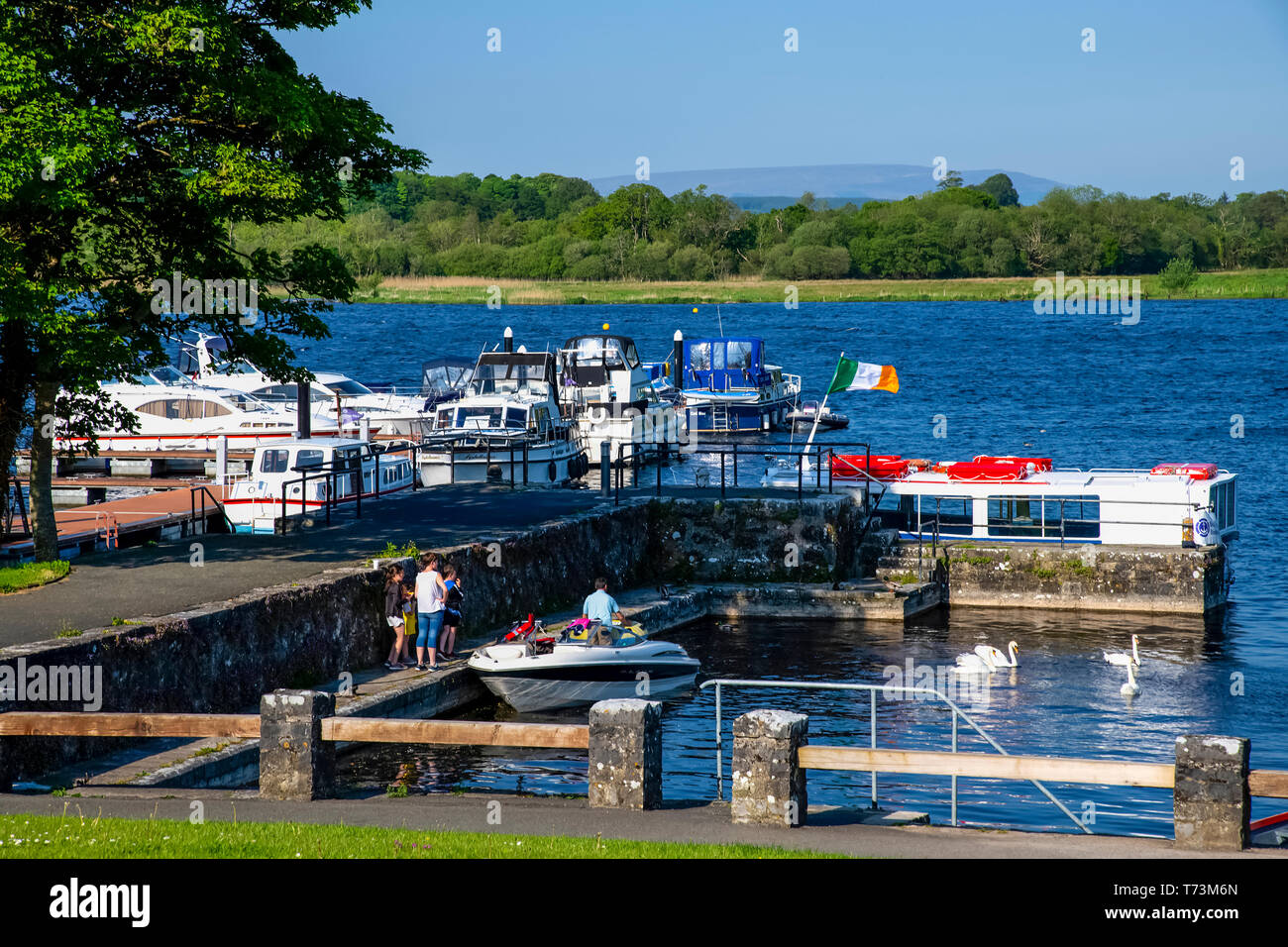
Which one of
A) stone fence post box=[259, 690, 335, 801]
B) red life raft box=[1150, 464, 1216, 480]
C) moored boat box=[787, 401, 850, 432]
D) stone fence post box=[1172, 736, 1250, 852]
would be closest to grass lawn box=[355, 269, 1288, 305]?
moored boat box=[787, 401, 850, 432]

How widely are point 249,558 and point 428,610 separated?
Result: 3.18m

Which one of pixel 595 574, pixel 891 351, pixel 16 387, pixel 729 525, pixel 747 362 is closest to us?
pixel 16 387

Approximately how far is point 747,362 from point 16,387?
45.6m

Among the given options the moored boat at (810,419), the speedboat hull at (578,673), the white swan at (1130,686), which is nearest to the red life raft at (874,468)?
the white swan at (1130,686)

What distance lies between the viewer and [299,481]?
27.6 metres

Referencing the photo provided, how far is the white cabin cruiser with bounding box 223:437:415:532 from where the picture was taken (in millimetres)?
27828

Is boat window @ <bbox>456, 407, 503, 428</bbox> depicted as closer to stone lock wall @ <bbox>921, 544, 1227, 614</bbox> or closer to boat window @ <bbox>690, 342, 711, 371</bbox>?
stone lock wall @ <bbox>921, 544, 1227, 614</bbox>

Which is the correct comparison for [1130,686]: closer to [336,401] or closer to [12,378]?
[12,378]

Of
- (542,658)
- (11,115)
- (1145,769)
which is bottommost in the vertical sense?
(542,658)

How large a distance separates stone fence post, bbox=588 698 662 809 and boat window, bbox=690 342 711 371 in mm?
52320

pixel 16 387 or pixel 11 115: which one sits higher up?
pixel 11 115
